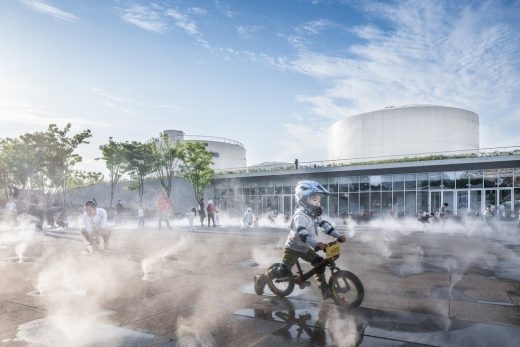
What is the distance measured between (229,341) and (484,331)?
2.85 meters

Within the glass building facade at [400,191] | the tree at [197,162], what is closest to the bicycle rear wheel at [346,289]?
the glass building facade at [400,191]

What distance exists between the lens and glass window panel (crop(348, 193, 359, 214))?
3284cm

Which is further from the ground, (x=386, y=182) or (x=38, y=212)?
(x=386, y=182)

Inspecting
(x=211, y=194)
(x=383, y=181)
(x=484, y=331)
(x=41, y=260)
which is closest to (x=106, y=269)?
(x=41, y=260)

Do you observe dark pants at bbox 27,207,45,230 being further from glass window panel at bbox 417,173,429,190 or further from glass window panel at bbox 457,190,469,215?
glass window panel at bbox 457,190,469,215

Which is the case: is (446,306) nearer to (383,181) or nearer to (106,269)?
(106,269)

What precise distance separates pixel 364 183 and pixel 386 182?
Answer: 190 cm

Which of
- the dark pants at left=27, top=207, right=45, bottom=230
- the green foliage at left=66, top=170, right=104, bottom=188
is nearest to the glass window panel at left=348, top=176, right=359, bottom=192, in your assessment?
the dark pants at left=27, top=207, right=45, bottom=230

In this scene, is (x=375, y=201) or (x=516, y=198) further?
(x=375, y=201)

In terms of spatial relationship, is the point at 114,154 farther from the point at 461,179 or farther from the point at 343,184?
the point at 461,179

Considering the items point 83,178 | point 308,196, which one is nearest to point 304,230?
point 308,196

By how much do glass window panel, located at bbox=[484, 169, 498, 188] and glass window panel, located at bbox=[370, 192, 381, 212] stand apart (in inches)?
307

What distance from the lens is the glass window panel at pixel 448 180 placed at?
28492 millimetres

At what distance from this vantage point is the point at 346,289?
16.7 feet
